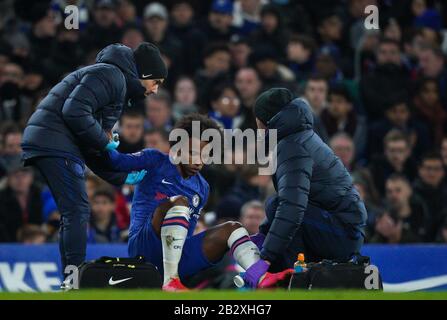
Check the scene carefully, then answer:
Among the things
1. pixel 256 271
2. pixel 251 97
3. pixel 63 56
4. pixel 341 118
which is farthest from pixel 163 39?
pixel 256 271

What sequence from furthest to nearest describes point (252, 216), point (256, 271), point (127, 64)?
point (252, 216) → point (127, 64) → point (256, 271)

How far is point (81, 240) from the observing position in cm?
935

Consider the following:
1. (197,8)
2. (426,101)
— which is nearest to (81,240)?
(426,101)

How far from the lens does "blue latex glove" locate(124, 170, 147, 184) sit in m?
9.59

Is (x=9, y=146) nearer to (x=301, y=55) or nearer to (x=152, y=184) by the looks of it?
(x=301, y=55)

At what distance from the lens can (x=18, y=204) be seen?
13.2 m

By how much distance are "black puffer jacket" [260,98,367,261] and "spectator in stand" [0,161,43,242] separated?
4368 millimetres

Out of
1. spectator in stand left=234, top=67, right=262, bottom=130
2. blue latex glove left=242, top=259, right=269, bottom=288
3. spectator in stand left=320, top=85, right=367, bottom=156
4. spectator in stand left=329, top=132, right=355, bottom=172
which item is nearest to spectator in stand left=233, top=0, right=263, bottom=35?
spectator in stand left=234, top=67, right=262, bottom=130

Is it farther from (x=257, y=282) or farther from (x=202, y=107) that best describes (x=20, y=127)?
(x=257, y=282)

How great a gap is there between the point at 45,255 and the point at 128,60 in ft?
9.87

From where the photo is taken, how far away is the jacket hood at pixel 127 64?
9711 mm

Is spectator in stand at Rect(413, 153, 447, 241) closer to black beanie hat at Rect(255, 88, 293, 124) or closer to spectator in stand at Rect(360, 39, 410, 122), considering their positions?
spectator in stand at Rect(360, 39, 410, 122)

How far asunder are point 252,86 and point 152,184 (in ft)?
18.2

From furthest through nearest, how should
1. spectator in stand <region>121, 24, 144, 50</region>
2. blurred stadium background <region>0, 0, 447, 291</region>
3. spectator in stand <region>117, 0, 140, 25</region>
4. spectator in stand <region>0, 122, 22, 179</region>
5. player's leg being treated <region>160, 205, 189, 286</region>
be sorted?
spectator in stand <region>117, 0, 140, 25</region> → spectator in stand <region>121, 24, 144, 50</region> → spectator in stand <region>0, 122, 22, 179</region> → blurred stadium background <region>0, 0, 447, 291</region> → player's leg being treated <region>160, 205, 189, 286</region>
